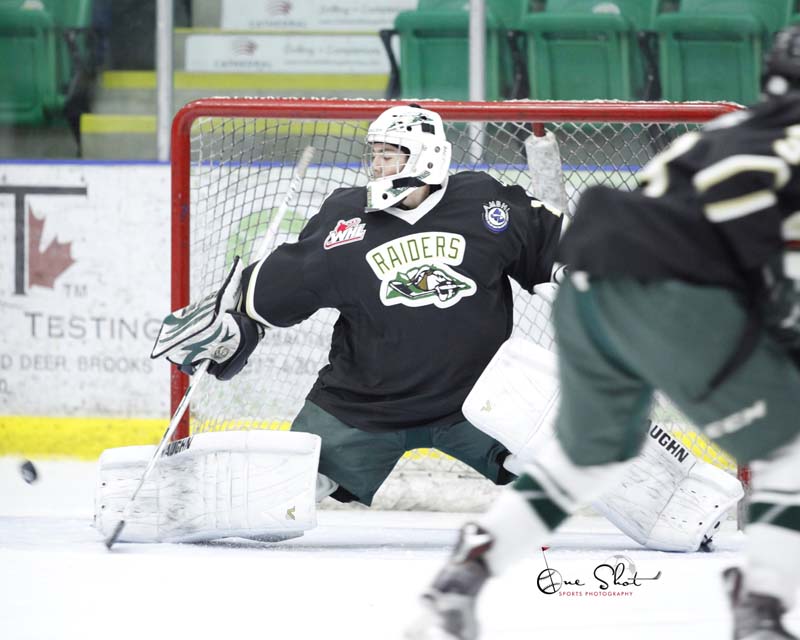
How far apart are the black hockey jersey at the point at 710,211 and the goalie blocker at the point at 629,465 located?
130cm

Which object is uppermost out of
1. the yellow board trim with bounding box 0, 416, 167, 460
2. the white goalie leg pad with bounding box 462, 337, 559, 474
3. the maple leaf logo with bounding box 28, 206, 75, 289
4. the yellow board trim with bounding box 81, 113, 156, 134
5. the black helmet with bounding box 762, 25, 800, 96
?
the black helmet with bounding box 762, 25, 800, 96

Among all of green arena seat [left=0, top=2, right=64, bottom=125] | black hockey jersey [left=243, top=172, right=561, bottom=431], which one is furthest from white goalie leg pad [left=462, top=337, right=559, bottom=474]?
green arena seat [left=0, top=2, right=64, bottom=125]

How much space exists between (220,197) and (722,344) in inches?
95.2

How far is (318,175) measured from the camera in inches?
150

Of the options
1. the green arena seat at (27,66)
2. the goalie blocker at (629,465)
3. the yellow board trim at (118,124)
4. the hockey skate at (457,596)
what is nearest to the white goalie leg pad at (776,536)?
the hockey skate at (457,596)

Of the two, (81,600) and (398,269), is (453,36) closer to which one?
(398,269)

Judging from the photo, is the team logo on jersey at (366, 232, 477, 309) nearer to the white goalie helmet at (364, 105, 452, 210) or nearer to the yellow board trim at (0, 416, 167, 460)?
the white goalie helmet at (364, 105, 452, 210)

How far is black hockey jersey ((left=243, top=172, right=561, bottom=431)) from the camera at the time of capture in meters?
2.96

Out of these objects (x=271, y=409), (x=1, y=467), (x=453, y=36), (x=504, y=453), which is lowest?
(x=1, y=467)

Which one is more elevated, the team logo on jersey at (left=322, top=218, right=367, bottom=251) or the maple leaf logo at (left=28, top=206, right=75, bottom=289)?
the team logo on jersey at (left=322, top=218, right=367, bottom=251)

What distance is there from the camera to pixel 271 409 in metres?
3.83

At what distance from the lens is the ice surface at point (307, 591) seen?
2.05m

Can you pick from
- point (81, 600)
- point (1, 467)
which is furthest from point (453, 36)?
point (81, 600)

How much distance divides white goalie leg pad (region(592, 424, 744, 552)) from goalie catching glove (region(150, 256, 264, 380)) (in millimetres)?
909
